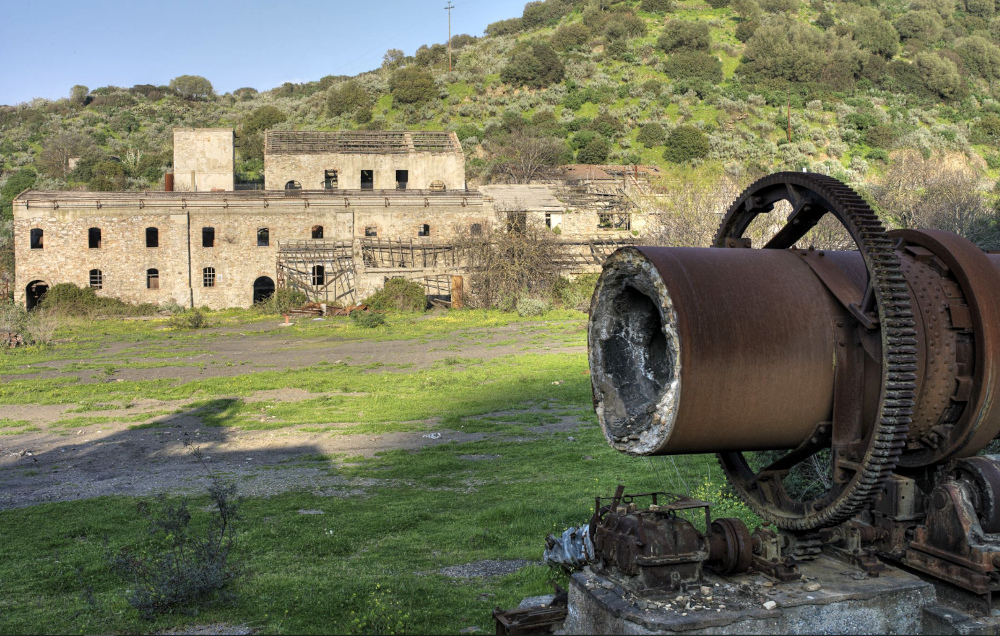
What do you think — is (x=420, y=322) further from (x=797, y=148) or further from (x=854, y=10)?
(x=854, y=10)

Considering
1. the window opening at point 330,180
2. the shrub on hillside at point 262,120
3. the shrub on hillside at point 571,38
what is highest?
the shrub on hillside at point 571,38

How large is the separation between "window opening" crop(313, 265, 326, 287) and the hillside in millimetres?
20731

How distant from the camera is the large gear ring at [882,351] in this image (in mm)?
3533

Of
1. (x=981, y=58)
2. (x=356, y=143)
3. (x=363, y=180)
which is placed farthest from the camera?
(x=981, y=58)

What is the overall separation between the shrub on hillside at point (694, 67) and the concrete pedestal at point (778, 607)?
73304 mm

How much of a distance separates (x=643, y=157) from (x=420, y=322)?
33.8 m

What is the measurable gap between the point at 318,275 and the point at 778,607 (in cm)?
3692

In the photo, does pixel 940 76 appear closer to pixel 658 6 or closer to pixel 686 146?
pixel 686 146

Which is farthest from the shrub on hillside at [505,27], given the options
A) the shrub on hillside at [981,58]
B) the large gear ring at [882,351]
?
the large gear ring at [882,351]

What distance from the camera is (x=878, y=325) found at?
3.70 meters

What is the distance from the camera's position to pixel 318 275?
38.9 metres

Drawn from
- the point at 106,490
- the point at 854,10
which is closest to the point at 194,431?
the point at 106,490

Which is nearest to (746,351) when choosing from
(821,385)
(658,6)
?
(821,385)

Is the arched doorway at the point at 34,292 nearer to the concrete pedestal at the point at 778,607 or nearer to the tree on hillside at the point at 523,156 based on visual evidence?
the tree on hillside at the point at 523,156
